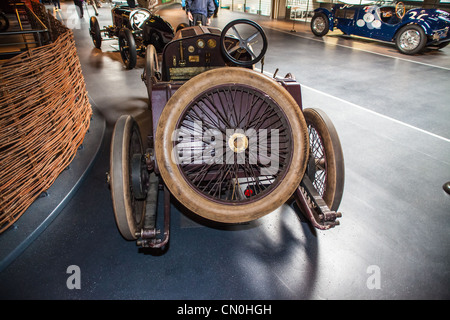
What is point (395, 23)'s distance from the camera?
25.1 feet

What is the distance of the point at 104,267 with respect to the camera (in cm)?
196

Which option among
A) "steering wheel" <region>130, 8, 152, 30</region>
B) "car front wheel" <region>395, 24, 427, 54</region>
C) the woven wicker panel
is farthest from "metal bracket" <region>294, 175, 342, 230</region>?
"car front wheel" <region>395, 24, 427, 54</region>

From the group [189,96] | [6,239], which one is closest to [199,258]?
[189,96]

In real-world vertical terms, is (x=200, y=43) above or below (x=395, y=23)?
below

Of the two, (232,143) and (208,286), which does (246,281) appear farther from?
(232,143)

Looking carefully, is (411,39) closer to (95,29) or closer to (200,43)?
(200,43)

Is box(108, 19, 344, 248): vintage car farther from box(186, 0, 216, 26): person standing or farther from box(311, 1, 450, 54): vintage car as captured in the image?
box(311, 1, 450, 54): vintage car

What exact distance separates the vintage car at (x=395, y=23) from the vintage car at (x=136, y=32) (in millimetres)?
5821

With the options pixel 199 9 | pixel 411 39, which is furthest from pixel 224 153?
pixel 411 39

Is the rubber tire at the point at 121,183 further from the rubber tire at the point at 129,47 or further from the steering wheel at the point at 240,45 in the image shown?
the rubber tire at the point at 129,47

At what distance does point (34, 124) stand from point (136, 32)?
4.80 m
